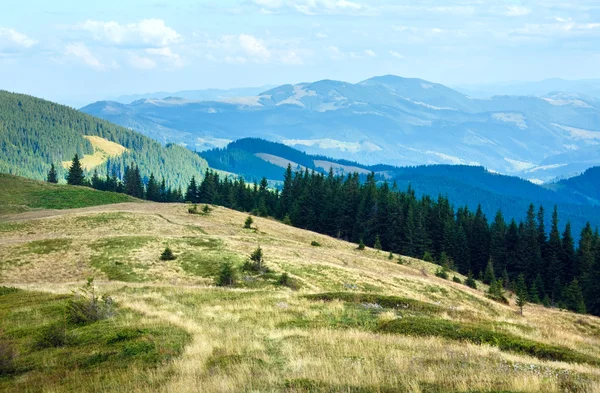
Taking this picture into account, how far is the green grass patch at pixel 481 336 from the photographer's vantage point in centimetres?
1603

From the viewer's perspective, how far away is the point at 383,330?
1855cm

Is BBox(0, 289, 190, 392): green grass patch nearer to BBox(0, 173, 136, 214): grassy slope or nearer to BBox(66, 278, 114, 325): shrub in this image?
BBox(66, 278, 114, 325): shrub

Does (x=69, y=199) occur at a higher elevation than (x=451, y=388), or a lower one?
lower

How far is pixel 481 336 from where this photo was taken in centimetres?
1761

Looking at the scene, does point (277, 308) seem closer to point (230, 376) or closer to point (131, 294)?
point (131, 294)

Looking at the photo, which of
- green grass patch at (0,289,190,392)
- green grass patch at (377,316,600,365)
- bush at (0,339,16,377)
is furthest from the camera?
green grass patch at (377,316,600,365)

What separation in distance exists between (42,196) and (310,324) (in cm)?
9187

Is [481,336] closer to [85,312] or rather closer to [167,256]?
[85,312]

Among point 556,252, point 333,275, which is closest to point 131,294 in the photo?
point 333,275

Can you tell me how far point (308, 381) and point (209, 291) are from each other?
57.9 feet

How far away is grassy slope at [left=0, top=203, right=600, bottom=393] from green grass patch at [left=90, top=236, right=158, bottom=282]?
98 mm

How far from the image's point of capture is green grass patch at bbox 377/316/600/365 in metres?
16.0

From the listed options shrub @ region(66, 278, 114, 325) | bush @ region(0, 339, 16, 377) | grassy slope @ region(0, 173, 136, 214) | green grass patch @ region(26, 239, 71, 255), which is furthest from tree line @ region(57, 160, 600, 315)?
bush @ region(0, 339, 16, 377)

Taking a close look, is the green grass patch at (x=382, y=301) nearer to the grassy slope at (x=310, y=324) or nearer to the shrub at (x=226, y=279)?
the grassy slope at (x=310, y=324)
